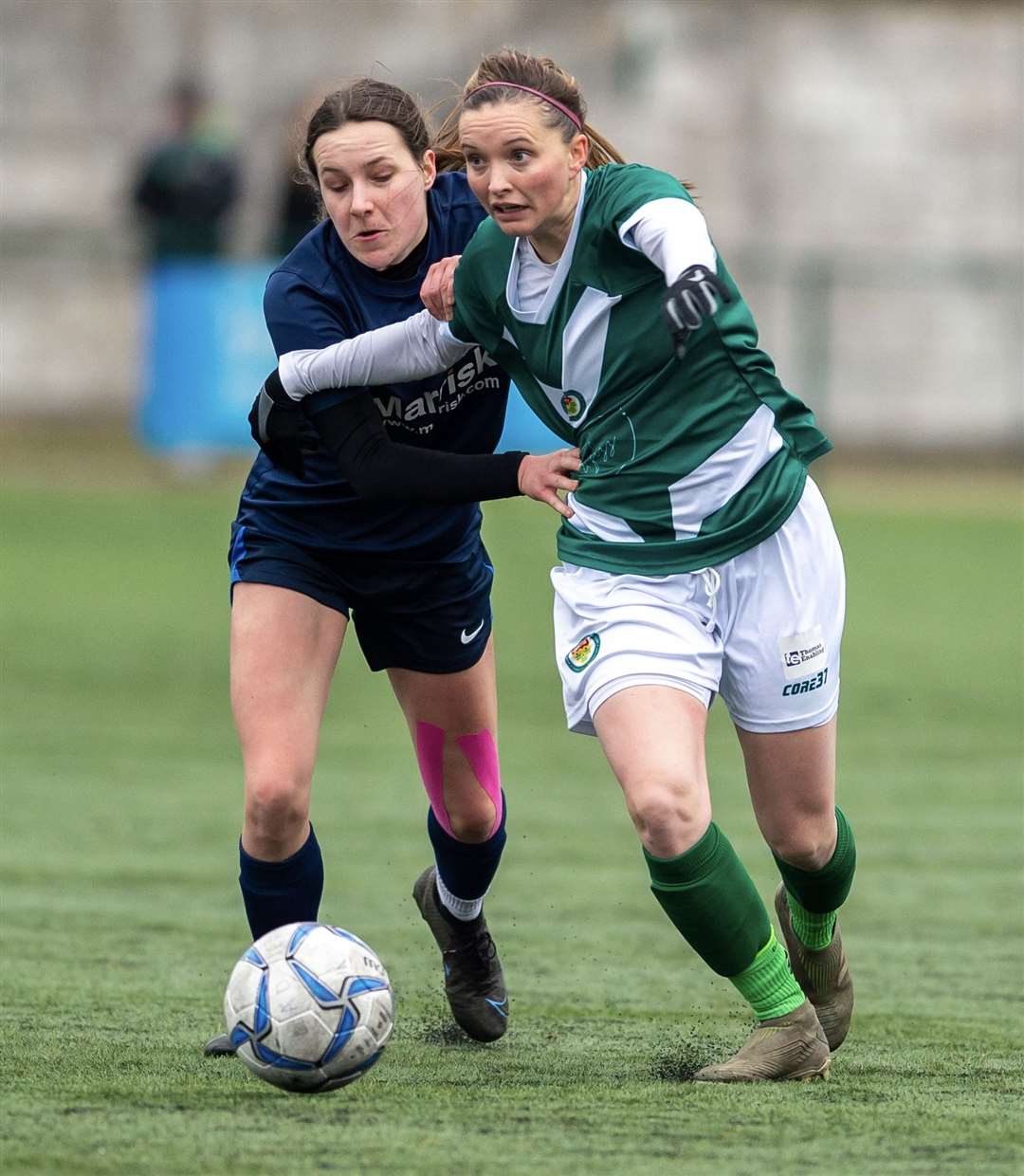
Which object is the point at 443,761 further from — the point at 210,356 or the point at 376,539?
the point at 210,356

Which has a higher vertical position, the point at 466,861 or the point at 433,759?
the point at 433,759

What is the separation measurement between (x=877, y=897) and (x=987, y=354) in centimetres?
1723

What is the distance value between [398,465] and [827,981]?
1.53 meters

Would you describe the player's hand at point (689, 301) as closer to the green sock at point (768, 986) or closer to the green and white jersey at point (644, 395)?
the green and white jersey at point (644, 395)

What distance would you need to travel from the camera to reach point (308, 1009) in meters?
4.36

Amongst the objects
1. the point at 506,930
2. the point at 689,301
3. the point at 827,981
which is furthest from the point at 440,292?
the point at 506,930

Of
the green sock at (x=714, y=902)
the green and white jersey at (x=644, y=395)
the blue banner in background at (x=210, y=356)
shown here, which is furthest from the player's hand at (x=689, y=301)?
the blue banner in background at (x=210, y=356)

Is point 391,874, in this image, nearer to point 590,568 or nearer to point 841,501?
point 590,568

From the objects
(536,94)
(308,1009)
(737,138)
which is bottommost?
(737,138)

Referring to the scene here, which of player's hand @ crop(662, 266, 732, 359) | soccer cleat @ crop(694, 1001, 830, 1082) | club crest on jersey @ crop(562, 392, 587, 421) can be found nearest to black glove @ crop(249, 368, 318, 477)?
club crest on jersey @ crop(562, 392, 587, 421)

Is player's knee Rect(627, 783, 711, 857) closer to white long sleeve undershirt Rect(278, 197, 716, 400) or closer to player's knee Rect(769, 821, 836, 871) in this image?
player's knee Rect(769, 821, 836, 871)

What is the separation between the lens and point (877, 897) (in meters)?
6.92

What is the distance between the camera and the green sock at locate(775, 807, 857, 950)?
501cm

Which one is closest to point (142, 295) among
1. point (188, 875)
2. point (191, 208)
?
point (191, 208)
